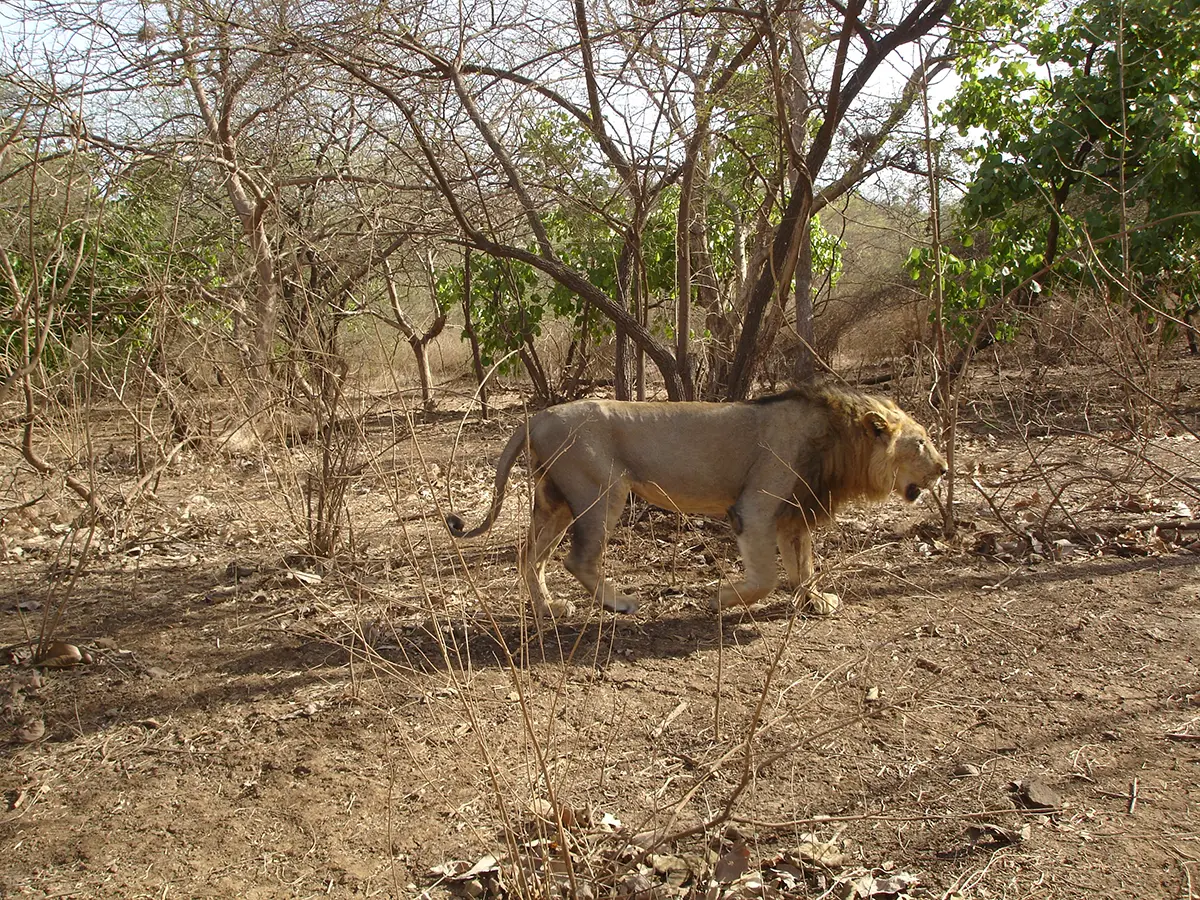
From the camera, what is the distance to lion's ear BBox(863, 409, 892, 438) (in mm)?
5566

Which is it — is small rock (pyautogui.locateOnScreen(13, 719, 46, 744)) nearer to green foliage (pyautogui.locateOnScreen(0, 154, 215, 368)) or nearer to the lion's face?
green foliage (pyautogui.locateOnScreen(0, 154, 215, 368))

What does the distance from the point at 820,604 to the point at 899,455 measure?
976 millimetres

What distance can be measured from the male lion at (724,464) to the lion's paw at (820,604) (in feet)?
0.04

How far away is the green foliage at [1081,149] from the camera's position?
1013 centimetres

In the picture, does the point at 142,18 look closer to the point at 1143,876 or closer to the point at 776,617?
the point at 776,617

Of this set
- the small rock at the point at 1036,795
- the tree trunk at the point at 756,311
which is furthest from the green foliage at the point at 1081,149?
the small rock at the point at 1036,795

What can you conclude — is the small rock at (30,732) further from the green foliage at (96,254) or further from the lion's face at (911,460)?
the lion's face at (911,460)

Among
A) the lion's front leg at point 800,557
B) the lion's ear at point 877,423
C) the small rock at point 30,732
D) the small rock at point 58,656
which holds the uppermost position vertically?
the lion's ear at point 877,423

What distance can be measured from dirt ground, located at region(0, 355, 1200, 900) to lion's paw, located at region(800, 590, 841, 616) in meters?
0.06

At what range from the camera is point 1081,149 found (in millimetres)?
11391

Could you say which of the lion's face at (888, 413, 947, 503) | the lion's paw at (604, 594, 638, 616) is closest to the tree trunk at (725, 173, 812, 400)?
the lion's face at (888, 413, 947, 503)

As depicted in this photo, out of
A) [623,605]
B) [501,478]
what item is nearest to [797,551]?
[623,605]

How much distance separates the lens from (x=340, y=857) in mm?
3434

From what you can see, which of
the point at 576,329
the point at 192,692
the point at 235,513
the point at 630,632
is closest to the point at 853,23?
the point at 630,632
